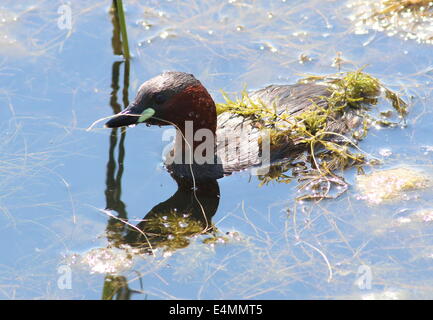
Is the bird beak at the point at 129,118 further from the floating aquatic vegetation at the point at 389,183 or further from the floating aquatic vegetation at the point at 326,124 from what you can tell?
the floating aquatic vegetation at the point at 389,183

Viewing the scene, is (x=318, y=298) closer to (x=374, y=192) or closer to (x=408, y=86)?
(x=374, y=192)

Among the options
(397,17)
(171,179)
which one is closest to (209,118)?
(171,179)

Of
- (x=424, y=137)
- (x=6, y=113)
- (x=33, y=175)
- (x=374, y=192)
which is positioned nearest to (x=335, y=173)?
(x=374, y=192)

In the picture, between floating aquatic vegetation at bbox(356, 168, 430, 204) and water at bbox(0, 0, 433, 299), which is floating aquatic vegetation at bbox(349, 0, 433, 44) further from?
floating aquatic vegetation at bbox(356, 168, 430, 204)

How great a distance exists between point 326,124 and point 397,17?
7.38 ft

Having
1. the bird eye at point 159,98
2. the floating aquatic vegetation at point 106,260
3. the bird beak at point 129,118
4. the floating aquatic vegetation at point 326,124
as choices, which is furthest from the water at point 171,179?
the bird eye at point 159,98

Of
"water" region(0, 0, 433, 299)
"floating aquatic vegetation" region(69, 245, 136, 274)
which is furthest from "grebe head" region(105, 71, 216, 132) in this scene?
"floating aquatic vegetation" region(69, 245, 136, 274)

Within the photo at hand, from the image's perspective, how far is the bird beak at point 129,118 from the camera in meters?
6.32

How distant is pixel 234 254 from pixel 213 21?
335 centimetres

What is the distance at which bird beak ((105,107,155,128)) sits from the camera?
6.32m

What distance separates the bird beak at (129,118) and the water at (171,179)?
497mm

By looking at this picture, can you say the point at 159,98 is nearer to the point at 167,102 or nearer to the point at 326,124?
the point at 167,102

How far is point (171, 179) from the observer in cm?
670

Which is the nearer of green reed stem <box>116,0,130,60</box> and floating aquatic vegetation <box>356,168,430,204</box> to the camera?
floating aquatic vegetation <box>356,168,430,204</box>
